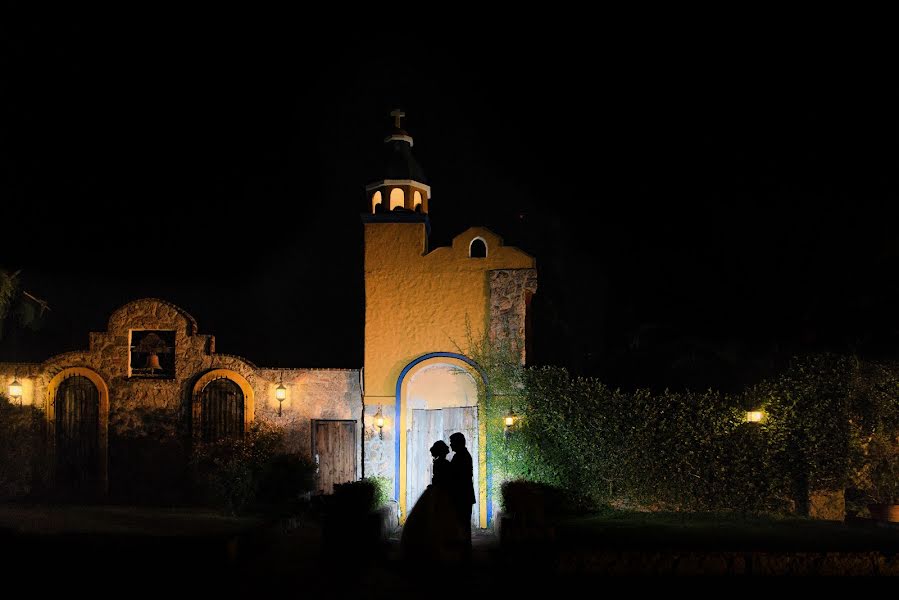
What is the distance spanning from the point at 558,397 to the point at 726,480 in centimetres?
310

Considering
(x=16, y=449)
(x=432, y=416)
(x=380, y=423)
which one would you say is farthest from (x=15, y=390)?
(x=432, y=416)

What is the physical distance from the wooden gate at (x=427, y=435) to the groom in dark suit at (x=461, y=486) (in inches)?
234

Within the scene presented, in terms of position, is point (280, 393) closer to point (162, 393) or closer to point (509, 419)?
point (162, 393)

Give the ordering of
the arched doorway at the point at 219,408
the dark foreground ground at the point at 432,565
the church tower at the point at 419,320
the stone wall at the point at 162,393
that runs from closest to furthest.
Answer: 1. the dark foreground ground at the point at 432,565
2. the church tower at the point at 419,320
3. the stone wall at the point at 162,393
4. the arched doorway at the point at 219,408

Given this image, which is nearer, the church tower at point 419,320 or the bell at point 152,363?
the church tower at point 419,320

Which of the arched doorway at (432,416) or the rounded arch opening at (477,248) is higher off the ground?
the rounded arch opening at (477,248)

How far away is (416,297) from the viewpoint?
17562 mm

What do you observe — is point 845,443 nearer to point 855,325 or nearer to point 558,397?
point 855,325

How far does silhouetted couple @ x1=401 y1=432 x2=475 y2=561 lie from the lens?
431 inches

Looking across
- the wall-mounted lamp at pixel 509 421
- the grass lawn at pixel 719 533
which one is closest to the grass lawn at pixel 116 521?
the wall-mounted lamp at pixel 509 421

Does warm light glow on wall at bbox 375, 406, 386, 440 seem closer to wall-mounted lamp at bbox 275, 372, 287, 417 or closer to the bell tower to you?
wall-mounted lamp at bbox 275, 372, 287, 417

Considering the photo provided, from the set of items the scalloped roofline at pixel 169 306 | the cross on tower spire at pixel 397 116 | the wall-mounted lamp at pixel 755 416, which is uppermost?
the cross on tower spire at pixel 397 116

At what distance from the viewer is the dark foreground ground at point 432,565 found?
10453 millimetres

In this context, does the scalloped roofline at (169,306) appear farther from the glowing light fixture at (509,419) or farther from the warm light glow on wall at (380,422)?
the glowing light fixture at (509,419)
